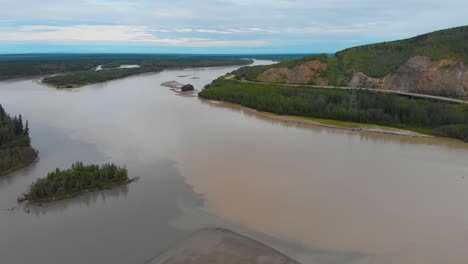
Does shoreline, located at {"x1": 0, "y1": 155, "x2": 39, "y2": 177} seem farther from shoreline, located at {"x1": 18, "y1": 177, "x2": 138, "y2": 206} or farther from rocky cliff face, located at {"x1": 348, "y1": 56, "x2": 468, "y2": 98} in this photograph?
rocky cliff face, located at {"x1": 348, "y1": 56, "x2": 468, "y2": 98}

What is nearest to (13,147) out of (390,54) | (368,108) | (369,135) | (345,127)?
(345,127)

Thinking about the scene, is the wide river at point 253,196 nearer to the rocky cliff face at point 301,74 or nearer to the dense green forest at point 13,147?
the dense green forest at point 13,147

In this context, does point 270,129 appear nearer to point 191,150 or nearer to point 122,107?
point 191,150

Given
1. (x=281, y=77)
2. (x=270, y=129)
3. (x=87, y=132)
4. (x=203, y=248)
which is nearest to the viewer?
(x=203, y=248)

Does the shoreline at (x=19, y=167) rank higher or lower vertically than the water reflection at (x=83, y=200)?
higher

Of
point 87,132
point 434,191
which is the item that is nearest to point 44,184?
point 87,132

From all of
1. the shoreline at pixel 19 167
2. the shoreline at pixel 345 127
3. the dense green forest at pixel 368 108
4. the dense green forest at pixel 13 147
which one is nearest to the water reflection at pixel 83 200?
the shoreline at pixel 19 167
